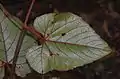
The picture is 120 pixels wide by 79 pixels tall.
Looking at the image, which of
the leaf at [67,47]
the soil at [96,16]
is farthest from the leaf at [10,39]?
the soil at [96,16]

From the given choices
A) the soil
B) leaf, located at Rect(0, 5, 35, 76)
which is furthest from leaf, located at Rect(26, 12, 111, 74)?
the soil

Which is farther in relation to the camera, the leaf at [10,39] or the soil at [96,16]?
the soil at [96,16]

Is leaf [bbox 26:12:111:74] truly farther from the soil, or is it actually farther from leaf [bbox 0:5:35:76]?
the soil

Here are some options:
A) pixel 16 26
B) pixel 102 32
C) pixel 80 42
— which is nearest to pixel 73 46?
pixel 80 42

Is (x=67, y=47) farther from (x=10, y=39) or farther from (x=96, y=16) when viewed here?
(x=96, y=16)

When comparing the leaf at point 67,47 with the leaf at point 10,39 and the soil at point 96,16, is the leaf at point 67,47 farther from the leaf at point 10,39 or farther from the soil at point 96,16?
the soil at point 96,16
